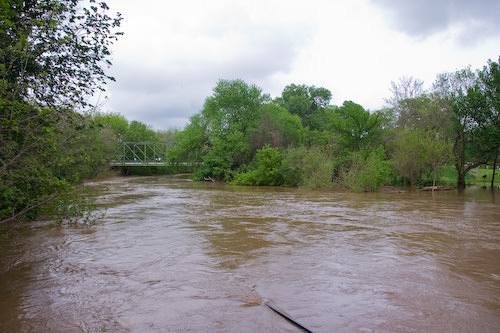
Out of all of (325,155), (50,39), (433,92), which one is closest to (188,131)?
(325,155)

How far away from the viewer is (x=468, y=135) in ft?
104

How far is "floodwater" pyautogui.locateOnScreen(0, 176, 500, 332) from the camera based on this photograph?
5316mm

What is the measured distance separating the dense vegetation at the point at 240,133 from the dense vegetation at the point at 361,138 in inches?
4.4

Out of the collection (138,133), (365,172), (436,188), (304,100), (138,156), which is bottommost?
(436,188)

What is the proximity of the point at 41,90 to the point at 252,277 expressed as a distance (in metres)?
6.01

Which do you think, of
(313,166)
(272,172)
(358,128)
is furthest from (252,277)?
(358,128)

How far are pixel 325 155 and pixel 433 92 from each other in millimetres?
13118

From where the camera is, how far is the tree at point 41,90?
609 cm

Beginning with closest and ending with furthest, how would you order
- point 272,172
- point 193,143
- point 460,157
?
1. point 460,157
2. point 272,172
3. point 193,143

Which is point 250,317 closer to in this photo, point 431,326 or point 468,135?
point 431,326

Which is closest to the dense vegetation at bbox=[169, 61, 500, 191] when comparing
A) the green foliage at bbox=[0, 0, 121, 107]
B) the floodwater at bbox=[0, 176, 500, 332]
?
the floodwater at bbox=[0, 176, 500, 332]

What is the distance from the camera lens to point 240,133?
40594mm

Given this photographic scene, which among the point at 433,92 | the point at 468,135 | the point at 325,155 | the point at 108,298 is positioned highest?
the point at 433,92

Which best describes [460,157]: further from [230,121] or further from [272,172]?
[230,121]
